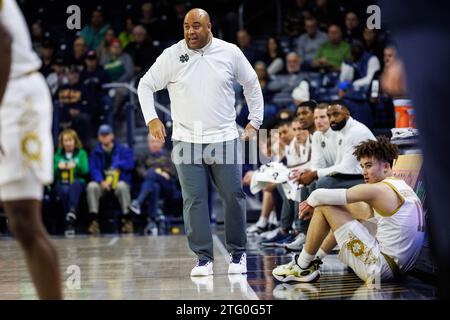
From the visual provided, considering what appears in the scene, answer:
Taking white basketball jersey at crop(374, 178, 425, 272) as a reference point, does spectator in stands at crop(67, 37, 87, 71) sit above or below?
above

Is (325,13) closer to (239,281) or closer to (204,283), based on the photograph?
(239,281)

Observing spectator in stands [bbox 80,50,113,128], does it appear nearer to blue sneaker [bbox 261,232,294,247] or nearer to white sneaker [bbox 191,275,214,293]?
blue sneaker [bbox 261,232,294,247]

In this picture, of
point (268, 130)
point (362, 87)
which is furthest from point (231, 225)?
point (362, 87)

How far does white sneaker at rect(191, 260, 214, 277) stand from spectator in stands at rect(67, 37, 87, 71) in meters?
7.12

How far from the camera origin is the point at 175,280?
6.17 m

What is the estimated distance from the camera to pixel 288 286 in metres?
5.76

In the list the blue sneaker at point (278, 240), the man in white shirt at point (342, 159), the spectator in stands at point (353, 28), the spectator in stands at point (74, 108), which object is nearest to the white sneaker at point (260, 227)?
the blue sneaker at point (278, 240)

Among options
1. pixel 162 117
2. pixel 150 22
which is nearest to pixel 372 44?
pixel 162 117

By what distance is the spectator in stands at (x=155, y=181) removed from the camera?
1166 cm

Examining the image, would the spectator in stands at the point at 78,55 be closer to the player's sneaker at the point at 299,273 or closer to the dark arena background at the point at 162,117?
the dark arena background at the point at 162,117

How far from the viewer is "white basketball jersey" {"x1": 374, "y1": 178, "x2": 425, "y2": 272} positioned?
227 inches

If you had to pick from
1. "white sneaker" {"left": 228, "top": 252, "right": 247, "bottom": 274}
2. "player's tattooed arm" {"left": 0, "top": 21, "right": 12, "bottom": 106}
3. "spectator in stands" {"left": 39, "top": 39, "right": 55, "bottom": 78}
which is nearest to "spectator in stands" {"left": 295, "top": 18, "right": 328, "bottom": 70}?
"spectator in stands" {"left": 39, "top": 39, "right": 55, "bottom": 78}

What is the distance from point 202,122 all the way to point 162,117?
6.65 meters

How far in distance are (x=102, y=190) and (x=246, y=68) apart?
5.60 meters
